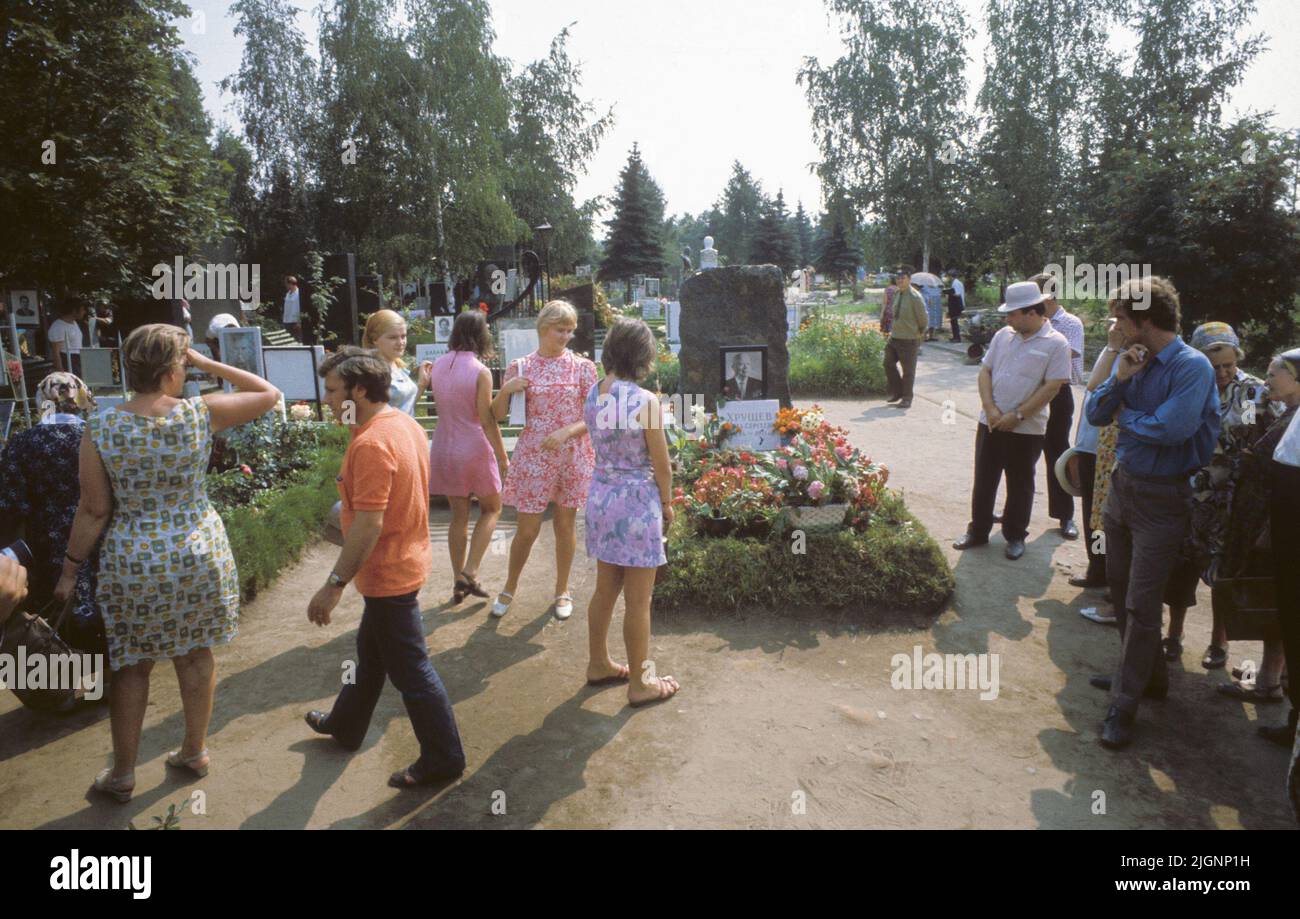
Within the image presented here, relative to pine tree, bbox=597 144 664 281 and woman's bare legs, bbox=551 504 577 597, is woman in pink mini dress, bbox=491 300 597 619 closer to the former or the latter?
woman's bare legs, bbox=551 504 577 597

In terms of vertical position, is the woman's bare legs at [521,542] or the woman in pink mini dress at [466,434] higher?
the woman in pink mini dress at [466,434]

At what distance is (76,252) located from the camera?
1352cm

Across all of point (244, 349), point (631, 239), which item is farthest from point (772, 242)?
point (244, 349)

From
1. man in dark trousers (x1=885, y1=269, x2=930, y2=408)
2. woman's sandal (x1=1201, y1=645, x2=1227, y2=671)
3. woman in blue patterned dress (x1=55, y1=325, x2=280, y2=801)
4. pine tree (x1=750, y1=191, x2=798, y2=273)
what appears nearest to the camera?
woman in blue patterned dress (x1=55, y1=325, x2=280, y2=801)

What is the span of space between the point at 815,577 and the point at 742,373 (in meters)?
2.92

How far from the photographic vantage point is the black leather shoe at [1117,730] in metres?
3.68

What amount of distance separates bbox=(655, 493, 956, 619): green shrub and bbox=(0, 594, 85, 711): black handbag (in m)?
3.01

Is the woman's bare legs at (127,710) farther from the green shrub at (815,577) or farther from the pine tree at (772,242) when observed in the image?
the pine tree at (772,242)

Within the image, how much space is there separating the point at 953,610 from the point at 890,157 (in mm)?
24962

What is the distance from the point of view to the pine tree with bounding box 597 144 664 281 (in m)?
48.0

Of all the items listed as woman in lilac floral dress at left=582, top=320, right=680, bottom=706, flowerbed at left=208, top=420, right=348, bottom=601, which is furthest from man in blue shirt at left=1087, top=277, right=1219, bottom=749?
flowerbed at left=208, top=420, right=348, bottom=601

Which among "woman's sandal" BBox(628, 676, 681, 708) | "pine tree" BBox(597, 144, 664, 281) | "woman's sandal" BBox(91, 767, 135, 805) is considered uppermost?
"pine tree" BBox(597, 144, 664, 281)

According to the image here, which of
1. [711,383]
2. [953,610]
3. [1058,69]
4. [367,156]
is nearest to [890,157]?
[1058,69]

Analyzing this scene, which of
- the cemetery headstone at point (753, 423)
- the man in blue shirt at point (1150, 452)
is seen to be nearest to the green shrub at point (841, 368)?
the cemetery headstone at point (753, 423)
